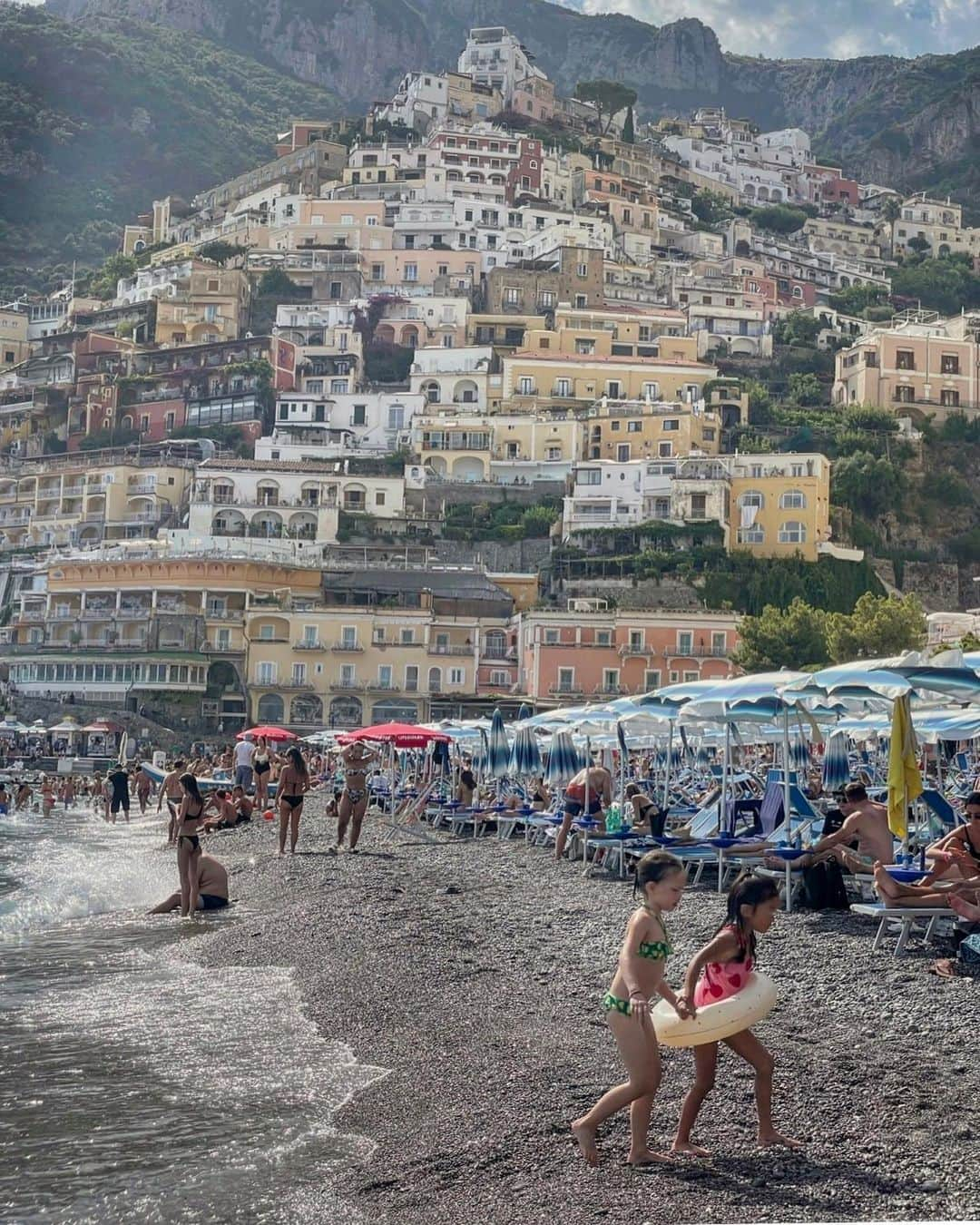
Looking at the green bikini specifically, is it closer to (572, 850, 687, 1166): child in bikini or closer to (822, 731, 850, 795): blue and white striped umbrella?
(572, 850, 687, 1166): child in bikini

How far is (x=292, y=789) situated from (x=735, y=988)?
12579 millimetres

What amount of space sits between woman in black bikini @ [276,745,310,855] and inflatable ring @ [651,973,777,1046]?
38.7 feet

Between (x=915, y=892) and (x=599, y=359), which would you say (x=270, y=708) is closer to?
(x=599, y=359)

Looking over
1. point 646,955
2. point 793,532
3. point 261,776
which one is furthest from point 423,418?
point 646,955

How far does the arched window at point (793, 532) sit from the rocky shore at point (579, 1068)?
52.1m

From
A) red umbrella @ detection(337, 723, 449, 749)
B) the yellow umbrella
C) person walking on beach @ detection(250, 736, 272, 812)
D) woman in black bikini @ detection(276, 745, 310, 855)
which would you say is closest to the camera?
the yellow umbrella

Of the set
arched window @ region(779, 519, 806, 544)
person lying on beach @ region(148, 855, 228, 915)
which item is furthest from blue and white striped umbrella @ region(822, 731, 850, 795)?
arched window @ region(779, 519, 806, 544)

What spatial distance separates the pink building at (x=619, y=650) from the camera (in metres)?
59.1

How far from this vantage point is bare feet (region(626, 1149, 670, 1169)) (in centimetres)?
708

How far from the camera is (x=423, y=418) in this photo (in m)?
76.2

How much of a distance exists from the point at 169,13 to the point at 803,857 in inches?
7669

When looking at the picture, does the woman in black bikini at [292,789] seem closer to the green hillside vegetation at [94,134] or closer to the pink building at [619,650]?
the pink building at [619,650]

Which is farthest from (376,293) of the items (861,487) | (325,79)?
(325,79)

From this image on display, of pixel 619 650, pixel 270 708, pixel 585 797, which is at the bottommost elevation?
pixel 270 708
